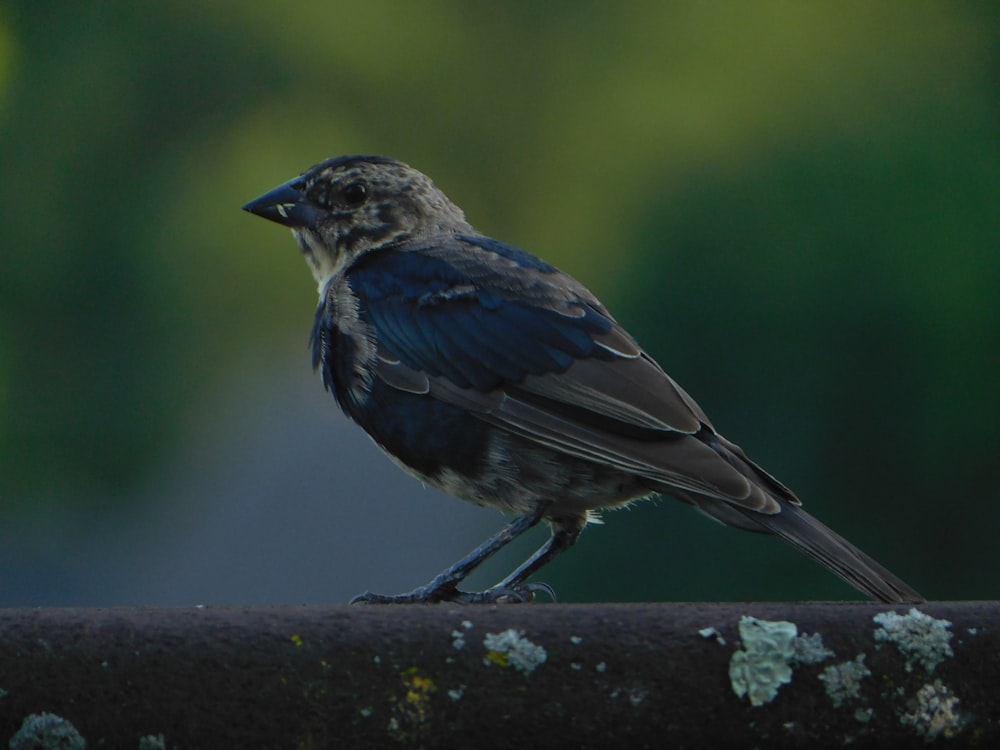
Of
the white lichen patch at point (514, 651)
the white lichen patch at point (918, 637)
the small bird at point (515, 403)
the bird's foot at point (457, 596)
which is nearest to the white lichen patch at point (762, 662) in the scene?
the white lichen patch at point (918, 637)

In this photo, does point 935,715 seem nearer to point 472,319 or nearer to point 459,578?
point 459,578

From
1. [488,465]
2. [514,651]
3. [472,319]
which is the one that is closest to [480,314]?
[472,319]

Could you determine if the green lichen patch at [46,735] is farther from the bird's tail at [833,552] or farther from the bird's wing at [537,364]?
the bird's wing at [537,364]

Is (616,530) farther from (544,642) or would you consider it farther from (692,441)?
(544,642)

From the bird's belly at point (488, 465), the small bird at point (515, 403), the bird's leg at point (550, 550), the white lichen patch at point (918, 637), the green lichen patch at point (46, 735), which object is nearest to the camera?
the green lichen patch at point (46, 735)

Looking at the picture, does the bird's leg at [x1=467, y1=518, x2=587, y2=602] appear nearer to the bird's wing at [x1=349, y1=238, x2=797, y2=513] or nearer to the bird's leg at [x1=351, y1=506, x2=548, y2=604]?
the bird's leg at [x1=351, y1=506, x2=548, y2=604]

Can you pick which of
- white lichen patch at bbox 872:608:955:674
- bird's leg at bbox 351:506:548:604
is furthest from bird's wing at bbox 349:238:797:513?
white lichen patch at bbox 872:608:955:674
